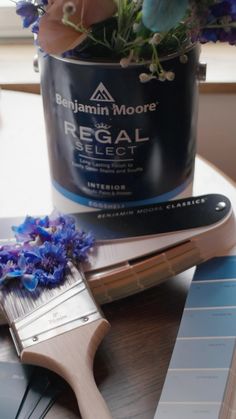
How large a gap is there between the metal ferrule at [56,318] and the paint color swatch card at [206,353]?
3.1 inches

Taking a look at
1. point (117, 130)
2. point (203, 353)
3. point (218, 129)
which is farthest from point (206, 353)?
point (218, 129)

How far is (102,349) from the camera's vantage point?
1.68 ft

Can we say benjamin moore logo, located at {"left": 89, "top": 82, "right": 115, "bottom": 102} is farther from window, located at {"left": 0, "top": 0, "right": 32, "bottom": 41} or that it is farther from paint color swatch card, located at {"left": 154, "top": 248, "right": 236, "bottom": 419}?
window, located at {"left": 0, "top": 0, "right": 32, "bottom": 41}

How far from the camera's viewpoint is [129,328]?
20.9 inches

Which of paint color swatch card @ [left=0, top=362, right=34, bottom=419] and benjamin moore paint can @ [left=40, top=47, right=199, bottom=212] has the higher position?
benjamin moore paint can @ [left=40, top=47, right=199, bottom=212]

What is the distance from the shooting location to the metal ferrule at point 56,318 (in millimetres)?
478

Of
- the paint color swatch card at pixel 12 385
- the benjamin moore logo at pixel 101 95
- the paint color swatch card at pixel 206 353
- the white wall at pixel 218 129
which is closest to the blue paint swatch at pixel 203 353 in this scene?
the paint color swatch card at pixel 206 353

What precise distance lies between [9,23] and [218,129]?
0.48m

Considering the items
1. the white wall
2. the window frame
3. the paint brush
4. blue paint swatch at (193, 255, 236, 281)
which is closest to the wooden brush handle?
the paint brush

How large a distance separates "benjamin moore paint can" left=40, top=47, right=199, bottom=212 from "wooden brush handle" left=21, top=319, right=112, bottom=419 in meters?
0.16

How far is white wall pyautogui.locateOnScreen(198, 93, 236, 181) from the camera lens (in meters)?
1.05

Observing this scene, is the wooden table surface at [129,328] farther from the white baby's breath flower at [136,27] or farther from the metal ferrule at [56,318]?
the white baby's breath flower at [136,27]

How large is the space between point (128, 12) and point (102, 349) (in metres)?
0.29

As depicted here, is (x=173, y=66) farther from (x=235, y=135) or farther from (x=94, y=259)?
(x=235, y=135)
